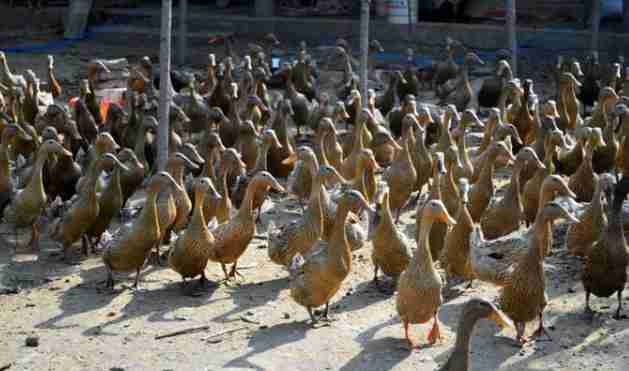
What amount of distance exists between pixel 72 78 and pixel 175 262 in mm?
10336

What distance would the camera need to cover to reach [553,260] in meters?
9.33

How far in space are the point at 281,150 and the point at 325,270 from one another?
417cm

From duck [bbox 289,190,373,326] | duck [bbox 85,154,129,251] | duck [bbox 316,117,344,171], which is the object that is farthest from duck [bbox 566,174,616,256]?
duck [bbox 85,154,129,251]

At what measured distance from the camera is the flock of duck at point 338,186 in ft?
25.5

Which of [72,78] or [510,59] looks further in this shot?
[72,78]

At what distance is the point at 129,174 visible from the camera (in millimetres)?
10352

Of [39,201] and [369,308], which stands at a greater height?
[39,201]

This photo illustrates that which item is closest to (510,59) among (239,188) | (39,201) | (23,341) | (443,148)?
(443,148)

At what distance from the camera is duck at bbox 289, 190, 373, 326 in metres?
7.73

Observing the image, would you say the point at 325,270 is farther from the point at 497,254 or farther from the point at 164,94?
the point at 164,94

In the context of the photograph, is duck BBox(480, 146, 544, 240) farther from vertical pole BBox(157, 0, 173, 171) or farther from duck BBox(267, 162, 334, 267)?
vertical pole BBox(157, 0, 173, 171)

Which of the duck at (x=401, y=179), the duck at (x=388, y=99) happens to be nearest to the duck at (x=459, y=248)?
the duck at (x=401, y=179)

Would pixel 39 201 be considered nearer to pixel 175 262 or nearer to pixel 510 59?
pixel 175 262

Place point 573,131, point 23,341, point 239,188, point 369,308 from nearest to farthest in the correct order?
point 23,341 → point 369,308 → point 239,188 → point 573,131
